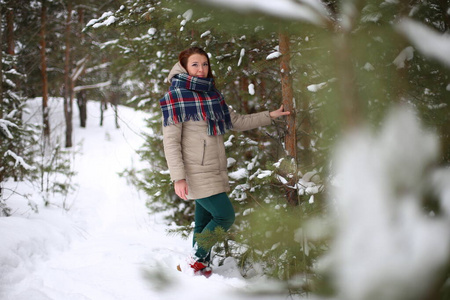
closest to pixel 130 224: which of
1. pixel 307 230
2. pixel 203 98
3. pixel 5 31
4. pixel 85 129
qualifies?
pixel 203 98

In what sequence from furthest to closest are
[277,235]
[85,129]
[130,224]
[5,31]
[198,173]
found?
1. [85,129]
2. [5,31]
3. [130,224]
4. [198,173]
5. [277,235]

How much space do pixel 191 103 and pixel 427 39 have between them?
1965mm

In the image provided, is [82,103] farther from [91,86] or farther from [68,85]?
[68,85]

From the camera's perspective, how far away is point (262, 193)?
9.29ft

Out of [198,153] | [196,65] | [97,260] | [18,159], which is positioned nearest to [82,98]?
[18,159]

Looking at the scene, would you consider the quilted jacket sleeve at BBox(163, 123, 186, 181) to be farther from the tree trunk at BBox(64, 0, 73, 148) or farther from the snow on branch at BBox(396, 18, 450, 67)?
the tree trunk at BBox(64, 0, 73, 148)

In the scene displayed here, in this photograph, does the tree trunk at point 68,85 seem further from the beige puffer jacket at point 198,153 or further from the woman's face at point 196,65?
the beige puffer jacket at point 198,153

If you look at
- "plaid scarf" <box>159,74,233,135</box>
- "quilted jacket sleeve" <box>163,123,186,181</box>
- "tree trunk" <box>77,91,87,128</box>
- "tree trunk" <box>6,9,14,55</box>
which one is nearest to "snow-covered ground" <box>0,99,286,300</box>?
"quilted jacket sleeve" <box>163,123,186,181</box>

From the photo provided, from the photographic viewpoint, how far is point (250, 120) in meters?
2.64

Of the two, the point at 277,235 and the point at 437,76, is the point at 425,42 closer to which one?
the point at 437,76

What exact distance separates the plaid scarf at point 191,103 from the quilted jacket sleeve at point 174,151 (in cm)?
6

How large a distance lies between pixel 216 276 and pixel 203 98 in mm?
1481

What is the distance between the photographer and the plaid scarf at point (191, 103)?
2.45 meters

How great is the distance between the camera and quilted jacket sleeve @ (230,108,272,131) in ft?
8.42
